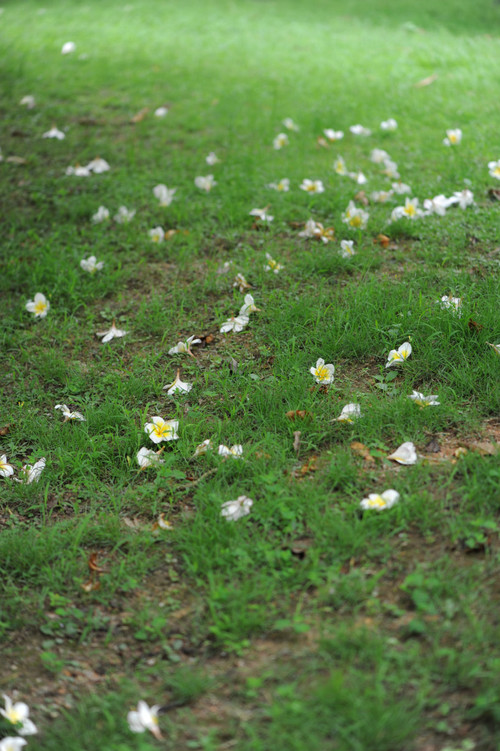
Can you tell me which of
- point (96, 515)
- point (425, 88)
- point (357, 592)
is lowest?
point (96, 515)

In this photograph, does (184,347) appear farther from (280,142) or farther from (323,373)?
(280,142)

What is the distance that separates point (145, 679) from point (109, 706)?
0.11 meters

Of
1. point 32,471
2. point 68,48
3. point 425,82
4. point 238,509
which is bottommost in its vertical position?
point 32,471

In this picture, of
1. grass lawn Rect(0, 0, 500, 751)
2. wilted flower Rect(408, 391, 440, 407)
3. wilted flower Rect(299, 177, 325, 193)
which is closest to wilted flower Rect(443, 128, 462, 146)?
grass lawn Rect(0, 0, 500, 751)

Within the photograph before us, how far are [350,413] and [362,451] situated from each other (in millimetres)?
190

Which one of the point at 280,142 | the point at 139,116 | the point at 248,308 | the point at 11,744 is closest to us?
the point at 11,744

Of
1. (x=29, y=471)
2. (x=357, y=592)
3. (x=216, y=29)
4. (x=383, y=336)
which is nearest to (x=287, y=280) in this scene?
(x=383, y=336)

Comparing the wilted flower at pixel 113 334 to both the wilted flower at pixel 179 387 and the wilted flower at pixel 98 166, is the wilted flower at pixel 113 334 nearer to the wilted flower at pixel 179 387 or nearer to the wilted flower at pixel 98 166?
the wilted flower at pixel 179 387

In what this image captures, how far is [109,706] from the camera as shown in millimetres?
1659

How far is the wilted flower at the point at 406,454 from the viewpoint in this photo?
2.20m

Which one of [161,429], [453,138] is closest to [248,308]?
[161,429]

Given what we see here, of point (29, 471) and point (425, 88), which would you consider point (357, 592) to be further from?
point (425, 88)

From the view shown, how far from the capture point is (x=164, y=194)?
4000mm

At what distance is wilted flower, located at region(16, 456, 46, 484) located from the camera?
240 cm
